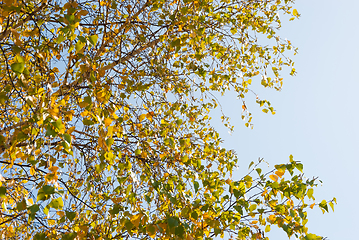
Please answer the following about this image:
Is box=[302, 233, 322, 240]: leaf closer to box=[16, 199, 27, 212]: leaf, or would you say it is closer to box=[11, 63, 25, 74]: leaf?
box=[16, 199, 27, 212]: leaf

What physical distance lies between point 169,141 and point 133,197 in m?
0.46

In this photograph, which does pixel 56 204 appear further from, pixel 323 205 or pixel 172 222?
pixel 323 205

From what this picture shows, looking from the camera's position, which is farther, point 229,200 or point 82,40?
point 229,200

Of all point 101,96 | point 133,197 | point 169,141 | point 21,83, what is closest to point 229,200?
point 169,141

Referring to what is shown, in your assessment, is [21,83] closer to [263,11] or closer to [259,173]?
[259,173]

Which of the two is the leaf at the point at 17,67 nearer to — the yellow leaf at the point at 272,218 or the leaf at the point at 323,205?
the yellow leaf at the point at 272,218

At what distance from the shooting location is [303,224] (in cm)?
173

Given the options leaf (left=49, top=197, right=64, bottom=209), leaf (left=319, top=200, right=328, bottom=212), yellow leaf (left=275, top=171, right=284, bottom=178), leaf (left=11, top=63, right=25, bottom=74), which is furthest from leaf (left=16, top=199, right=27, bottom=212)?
leaf (left=319, top=200, right=328, bottom=212)

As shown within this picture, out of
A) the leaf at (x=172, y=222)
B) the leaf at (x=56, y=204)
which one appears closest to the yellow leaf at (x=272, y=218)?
the leaf at (x=172, y=222)

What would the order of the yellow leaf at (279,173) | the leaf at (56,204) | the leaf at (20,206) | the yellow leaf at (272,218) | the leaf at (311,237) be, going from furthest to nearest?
the yellow leaf at (272,218) < the yellow leaf at (279,173) < the leaf at (311,237) < the leaf at (56,204) < the leaf at (20,206)

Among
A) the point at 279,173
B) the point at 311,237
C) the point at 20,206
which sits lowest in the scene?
the point at 311,237

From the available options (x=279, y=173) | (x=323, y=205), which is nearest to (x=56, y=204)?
(x=279, y=173)

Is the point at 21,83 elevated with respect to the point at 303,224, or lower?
elevated

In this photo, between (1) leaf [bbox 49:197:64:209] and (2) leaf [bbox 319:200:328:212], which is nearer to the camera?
(1) leaf [bbox 49:197:64:209]
